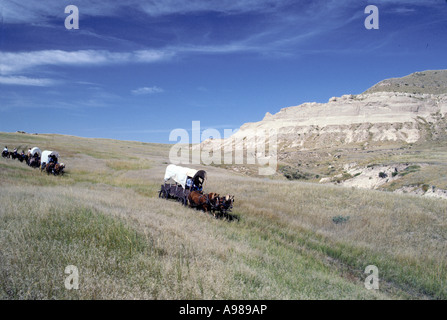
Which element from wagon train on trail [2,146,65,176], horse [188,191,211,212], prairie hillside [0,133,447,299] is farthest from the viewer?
wagon train on trail [2,146,65,176]

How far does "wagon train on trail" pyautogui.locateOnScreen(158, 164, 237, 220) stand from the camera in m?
11.9

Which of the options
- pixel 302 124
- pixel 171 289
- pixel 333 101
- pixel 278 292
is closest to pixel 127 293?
pixel 171 289

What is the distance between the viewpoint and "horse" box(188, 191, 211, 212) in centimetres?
1249

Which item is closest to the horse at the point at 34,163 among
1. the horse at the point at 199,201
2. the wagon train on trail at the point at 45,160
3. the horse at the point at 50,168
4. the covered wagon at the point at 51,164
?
the wagon train on trail at the point at 45,160

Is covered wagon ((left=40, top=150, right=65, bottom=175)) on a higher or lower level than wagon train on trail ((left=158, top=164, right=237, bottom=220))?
higher

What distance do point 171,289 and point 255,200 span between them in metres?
11.8

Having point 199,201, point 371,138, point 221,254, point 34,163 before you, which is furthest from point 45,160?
point 371,138

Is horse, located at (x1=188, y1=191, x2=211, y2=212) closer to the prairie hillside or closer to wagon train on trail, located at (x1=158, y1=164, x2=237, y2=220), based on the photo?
wagon train on trail, located at (x1=158, y1=164, x2=237, y2=220)

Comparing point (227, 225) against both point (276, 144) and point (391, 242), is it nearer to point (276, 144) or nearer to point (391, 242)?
point (391, 242)

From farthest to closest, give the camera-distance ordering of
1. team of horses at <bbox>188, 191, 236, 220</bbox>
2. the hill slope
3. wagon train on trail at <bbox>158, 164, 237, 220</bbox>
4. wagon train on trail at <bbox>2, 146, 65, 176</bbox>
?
the hill slope < wagon train on trail at <bbox>2, 146, 65, 176</bbox> < wagon train on trail at <bbox>158, 164, 237, 220</bbox> < team of horses at <bbox>188, 191, 236, 220</bbox>

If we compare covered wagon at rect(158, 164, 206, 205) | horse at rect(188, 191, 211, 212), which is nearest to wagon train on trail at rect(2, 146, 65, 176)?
covered wagon at rect(158, 164, 206, 205)

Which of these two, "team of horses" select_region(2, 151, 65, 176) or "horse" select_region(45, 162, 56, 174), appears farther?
"horse" select_region(45, 162, 56, 174)

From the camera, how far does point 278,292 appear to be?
13.8ft

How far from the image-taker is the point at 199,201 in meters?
12.8
